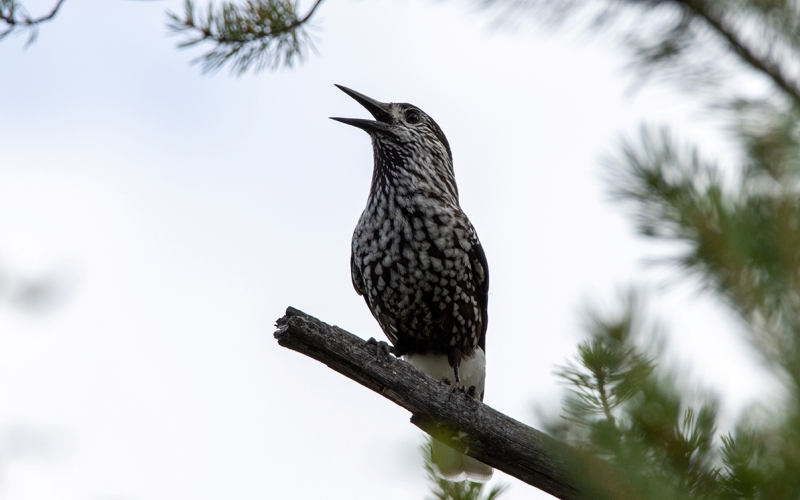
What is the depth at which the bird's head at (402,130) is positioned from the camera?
5.22 meters

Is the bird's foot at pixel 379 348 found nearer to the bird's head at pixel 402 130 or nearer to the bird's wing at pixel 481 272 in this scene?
the bird's wing at pixel 481 272

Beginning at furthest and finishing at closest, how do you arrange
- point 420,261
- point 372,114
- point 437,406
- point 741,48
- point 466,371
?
point 372,114 → point 466,371 → point 420,261 → point 437,406 → point 741,48

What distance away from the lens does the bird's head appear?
522 cm

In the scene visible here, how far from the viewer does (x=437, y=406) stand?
3695mm

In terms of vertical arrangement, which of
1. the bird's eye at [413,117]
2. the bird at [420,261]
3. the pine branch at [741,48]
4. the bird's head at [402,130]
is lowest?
the pine branch at [741,48]

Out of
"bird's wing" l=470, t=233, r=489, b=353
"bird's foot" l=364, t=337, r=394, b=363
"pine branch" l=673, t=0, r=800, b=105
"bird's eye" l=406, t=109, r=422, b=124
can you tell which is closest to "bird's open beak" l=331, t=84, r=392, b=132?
"bird's eye" l=406, t=109, r=422, b=124

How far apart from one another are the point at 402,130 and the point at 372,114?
259mm

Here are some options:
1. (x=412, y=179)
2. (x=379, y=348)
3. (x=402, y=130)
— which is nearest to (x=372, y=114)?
(x=402, y=130)

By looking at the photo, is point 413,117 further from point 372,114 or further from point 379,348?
point 379,348

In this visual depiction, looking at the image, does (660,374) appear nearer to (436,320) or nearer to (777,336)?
(777,336)

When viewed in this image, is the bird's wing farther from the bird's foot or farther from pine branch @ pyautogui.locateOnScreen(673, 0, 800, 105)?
pine branch @ pyautogui.locateOnScreen(673, 0, 800, 105)

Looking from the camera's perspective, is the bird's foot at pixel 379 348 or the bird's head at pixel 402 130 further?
the bird's head at pixel 402 130

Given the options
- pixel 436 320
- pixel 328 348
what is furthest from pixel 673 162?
pixel 436 320

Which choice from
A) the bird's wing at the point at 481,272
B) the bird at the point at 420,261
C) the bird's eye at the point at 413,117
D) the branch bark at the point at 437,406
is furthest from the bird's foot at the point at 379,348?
the bird's eye at the point at 413,117
